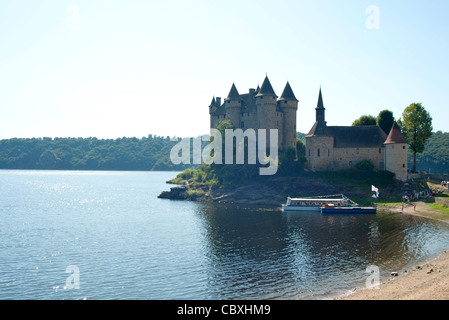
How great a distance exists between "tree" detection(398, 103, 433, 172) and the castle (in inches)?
172

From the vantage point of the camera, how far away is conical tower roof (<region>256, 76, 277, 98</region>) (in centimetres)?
8912

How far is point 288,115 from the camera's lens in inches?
3617

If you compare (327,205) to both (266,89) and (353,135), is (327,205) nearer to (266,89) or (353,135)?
(353,135)

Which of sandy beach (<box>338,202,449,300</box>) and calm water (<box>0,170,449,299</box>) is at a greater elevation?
sandy beach (<box>338,202,449,300</box>)

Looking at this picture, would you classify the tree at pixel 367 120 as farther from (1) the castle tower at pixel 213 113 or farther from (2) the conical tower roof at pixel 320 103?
(1) the castle tower at pixel 213 113

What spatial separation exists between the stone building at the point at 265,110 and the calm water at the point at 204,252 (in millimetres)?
32089

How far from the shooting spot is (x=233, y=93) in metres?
96.7

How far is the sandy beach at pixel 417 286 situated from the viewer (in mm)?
22500

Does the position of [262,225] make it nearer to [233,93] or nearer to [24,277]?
[24,277]

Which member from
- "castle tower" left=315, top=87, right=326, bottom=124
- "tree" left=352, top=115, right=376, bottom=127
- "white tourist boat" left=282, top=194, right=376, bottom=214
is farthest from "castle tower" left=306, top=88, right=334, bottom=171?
Result: "white tourist boat" left=282, top=194, right=376, bottom=214

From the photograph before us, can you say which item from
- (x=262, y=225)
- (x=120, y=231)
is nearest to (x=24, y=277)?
(x=120, y=231)

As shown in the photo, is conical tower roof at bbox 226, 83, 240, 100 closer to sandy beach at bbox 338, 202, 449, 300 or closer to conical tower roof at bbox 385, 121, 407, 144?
conical tower roof at bbox 385, 121, 407, 144
